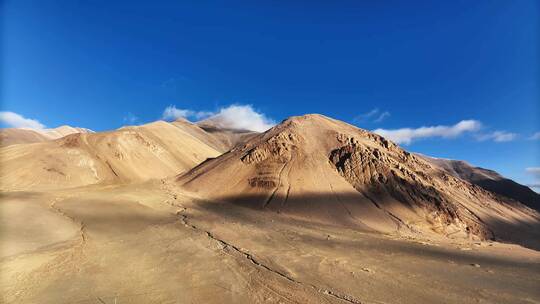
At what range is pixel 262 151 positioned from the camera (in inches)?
1008

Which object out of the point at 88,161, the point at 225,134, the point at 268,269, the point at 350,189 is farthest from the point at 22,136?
the point at 268,269

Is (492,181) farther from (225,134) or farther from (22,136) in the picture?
(22,136)

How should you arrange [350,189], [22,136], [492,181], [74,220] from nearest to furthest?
[74,220]
[350,189]
[492,181]
[22,136]

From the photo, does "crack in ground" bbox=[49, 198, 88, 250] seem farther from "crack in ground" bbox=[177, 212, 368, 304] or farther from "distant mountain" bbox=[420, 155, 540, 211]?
"distant mountain" bbox=[420, 155, 540, 211]

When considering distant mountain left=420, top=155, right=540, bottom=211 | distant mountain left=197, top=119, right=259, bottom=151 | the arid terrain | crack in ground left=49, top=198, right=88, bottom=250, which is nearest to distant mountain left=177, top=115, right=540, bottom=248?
the arid terrain

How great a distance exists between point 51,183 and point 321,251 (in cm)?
2553

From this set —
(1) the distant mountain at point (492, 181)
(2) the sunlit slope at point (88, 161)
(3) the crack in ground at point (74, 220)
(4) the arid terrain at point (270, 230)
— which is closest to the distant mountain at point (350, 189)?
(4) the arid terrain at point (270, 230)

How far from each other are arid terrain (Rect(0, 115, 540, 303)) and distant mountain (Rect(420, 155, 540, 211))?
118 ft

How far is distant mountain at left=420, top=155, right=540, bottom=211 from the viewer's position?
57.9m

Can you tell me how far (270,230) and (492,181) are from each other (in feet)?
260

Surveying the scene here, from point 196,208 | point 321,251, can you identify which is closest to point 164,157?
point 196,208

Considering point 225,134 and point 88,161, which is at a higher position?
point 225,134

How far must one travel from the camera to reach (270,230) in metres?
14.4

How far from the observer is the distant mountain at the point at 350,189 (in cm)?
1919
